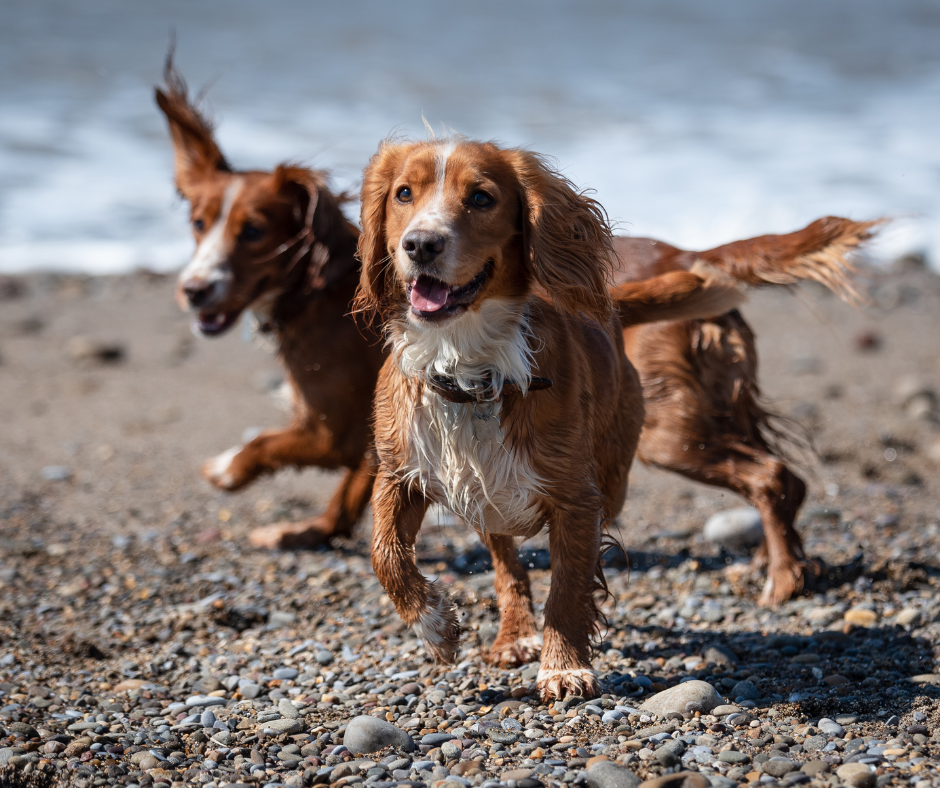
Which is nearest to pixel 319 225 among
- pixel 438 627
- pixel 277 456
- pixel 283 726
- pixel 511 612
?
pixel 277 456

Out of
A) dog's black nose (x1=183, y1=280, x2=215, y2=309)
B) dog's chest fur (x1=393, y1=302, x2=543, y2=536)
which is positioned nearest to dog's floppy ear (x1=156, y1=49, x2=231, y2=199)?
dog's black nose (x1=183, y1=280, x2=215, y2=309)

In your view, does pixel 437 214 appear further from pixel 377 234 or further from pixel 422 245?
pixel 377 234

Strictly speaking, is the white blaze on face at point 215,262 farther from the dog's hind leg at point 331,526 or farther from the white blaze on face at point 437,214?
the white blaze on face at point 437,214

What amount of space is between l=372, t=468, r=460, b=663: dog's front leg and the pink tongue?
21.9 inches

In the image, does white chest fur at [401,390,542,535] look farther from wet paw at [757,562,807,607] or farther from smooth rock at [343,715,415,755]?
wet paw at [757,562,807,607]

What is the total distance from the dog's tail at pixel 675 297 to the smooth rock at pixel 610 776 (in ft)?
5.31

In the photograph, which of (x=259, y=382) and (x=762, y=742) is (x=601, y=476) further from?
(x=259, y=382)

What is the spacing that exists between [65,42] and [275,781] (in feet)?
64.6

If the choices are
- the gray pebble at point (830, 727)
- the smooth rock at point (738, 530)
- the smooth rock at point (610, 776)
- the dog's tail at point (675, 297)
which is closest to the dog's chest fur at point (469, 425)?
the smooth rock at point (610, 776)

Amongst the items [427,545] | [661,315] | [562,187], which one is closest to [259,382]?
[427,545]

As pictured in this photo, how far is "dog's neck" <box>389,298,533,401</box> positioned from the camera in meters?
2.84

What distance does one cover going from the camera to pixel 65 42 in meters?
19.4

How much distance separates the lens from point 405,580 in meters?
2.94

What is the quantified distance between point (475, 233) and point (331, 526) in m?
2.42
